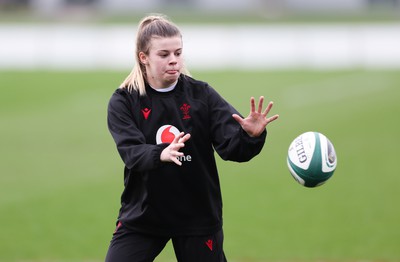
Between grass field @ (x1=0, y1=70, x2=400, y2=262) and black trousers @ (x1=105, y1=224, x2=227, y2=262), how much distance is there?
12.1 ft

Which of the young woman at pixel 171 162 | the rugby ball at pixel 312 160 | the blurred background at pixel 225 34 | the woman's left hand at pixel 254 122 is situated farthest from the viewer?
the blurred background at pixel 225 34

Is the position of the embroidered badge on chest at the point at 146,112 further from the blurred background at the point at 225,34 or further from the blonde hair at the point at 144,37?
the blurred background at the point at 225,34

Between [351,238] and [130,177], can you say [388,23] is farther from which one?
[130,177]

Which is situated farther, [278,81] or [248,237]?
[278,81]

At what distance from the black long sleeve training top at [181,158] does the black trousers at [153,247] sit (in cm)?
6

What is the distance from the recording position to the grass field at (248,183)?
33.4 ft

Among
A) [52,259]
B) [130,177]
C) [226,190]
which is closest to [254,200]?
[226,190]

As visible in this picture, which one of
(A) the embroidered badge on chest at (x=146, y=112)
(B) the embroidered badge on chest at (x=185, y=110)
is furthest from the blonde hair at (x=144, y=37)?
(B) the embroidered badge on chest at (x=185, y=110)

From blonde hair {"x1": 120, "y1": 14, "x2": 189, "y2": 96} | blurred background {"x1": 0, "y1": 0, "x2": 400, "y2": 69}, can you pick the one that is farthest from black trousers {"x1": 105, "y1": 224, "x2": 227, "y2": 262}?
blurred background {"x1": 0, "y1": 0, "x2": 400, "y2": 69}

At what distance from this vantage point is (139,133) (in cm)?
586

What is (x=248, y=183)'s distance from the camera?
13.9 meters

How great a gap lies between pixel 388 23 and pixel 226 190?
25552 mm

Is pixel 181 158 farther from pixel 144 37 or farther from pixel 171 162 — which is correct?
pixel 144 37

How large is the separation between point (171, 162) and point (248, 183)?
26.7 feet
